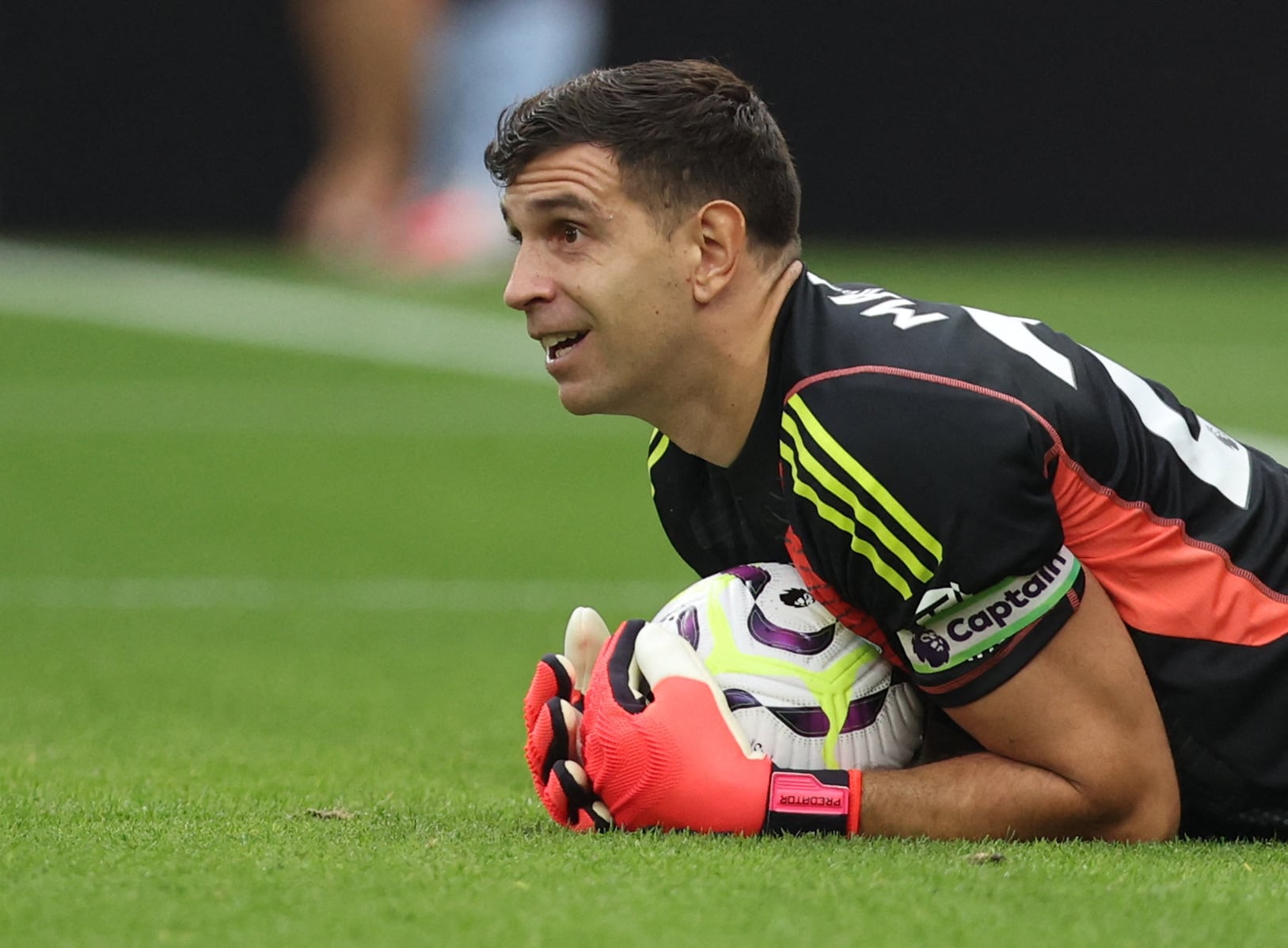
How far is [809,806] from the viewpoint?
3213 mm

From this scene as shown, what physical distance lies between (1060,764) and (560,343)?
1.02m

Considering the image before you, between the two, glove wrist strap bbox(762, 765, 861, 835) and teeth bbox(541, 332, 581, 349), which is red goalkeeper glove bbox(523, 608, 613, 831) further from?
teeth bbox(541, 332, 581, 349)

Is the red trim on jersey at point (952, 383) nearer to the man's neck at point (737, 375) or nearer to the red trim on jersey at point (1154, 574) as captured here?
the red trim on jersey at point (1154, 574)

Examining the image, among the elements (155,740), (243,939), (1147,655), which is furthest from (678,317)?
Result: (155,740)

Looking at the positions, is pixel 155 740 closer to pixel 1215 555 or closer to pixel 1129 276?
pixel 1215 555

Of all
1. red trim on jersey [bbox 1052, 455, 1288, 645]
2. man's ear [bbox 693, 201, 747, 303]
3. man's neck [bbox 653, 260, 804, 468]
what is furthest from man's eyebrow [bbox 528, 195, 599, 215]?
red trim on jersey [bbox 1052, 455, 1288, 645]

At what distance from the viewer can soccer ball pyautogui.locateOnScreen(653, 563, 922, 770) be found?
132 inches

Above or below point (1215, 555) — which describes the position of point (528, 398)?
below

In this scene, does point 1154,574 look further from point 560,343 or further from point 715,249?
point 560,343

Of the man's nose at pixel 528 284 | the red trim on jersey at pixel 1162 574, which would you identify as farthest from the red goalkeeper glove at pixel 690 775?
the man's nose at pixel 528 284

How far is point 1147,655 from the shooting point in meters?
3.29

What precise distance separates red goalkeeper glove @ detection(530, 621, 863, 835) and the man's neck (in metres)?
0.40

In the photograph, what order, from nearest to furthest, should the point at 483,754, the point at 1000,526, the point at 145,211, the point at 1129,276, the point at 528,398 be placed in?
the point at 1000,526, the point at 483,754, the point at 528,398, the point at 1129,276, the point at 145,211

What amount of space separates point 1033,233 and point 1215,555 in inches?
526
